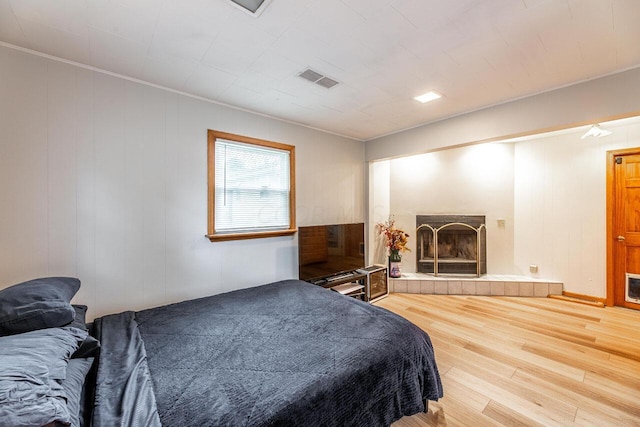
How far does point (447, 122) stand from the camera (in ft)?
11.1

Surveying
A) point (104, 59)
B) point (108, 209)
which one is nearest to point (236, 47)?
point (104, 59)

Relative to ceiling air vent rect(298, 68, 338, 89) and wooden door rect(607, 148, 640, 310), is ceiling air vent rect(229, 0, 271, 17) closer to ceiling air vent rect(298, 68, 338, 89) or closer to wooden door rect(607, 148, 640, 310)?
ceiling air vent rect(298, 68, 338, 89)

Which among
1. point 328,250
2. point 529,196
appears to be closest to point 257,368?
point 328,250

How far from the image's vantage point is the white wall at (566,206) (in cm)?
390

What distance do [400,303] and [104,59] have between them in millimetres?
4302

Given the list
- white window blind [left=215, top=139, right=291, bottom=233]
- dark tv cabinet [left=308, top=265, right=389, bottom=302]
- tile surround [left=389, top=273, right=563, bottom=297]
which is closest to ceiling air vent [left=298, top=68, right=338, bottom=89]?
white window blind [left=215, top=139, right=291, bottom=233]

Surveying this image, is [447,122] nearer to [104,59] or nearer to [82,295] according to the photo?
[104,59]

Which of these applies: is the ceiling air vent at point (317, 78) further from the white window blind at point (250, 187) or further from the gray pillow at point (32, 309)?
the gray pillow at point (32, 309)

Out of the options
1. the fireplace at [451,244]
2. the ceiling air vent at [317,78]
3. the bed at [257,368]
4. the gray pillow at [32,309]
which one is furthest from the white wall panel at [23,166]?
the fireplace at [451,244]

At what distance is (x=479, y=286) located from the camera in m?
4.33

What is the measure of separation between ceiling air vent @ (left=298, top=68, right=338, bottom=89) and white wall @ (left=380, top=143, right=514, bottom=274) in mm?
2824

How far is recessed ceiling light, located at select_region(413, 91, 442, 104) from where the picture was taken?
2699 mm

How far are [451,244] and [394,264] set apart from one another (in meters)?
1.13

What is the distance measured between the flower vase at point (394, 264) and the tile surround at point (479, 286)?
117 mm
